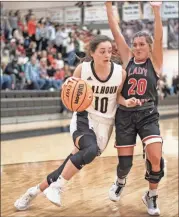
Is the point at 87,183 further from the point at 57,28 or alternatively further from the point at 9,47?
the point at 57,28

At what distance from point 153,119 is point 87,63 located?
0.73 m

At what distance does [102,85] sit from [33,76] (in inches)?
422

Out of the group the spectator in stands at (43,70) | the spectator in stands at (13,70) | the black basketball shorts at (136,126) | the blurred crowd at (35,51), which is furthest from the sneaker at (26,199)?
the spectator in stands at (43,70)

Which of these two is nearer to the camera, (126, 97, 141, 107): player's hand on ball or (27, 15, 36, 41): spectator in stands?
(126, 97, 141, 107): player's hand on ball

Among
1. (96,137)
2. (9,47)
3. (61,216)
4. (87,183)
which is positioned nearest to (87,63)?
(96,137)

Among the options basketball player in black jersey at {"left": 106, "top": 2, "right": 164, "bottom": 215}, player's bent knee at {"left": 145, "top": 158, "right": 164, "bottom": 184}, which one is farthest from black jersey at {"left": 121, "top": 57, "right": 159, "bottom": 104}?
player's bent knee at {"left": 145, "top": 158, "right": 164, "bottom": 184}

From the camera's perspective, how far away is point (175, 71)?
75.3 feet

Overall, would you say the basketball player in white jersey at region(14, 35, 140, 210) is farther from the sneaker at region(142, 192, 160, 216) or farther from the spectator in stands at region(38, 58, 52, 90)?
the spectator in stands at region(38, 58, 52, 90)

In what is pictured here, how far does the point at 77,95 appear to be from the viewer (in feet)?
10.8

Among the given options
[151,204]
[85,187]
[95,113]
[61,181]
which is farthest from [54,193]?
[85,187]

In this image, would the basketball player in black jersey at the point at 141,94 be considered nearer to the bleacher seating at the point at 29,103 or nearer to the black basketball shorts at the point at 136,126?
the black basketball shorts at the point at 136,126

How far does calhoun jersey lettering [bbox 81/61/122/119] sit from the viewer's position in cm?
359

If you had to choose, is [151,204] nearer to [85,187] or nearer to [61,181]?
[61,181]

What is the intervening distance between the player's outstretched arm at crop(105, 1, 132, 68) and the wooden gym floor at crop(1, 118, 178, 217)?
5.69ft
